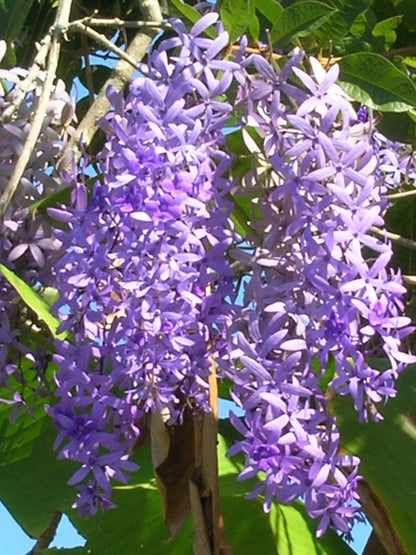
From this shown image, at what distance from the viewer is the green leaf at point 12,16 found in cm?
107

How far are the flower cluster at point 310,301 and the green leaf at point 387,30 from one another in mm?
241

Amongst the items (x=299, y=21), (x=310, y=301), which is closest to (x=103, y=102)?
(x=299, y=21)

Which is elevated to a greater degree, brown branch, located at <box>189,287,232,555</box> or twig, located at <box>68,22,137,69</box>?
twig, located at <box>68,22,137,69</box>

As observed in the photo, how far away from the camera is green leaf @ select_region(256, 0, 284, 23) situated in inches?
35.8

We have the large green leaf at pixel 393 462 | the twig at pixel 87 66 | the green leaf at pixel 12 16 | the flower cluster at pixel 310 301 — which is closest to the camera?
the flower cluster at pixel 310 301

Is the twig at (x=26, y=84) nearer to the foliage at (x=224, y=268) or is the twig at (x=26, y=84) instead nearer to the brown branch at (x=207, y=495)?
the foliage at (x=224, y=268)

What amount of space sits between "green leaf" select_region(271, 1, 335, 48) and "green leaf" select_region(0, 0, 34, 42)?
315 millimetres

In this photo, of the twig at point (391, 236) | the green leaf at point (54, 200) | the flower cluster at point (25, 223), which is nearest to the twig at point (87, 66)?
the flower cluster at point (25, 223)

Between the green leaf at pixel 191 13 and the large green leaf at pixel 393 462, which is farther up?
the green leaf at pixel 191 13

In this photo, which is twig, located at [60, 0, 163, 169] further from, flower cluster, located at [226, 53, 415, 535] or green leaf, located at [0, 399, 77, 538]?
green leaf, located at [0, 399, 77, 538]

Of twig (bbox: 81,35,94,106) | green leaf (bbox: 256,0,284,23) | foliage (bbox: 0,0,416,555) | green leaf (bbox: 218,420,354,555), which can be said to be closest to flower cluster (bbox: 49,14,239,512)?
foliage (bbox: 0,0,416,555)

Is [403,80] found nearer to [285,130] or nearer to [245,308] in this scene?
[285,130]


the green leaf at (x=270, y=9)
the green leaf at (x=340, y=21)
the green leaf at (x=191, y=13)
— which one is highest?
the green leaf at (x=191, y=13)

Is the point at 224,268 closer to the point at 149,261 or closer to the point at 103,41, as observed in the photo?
the point at 149,261
